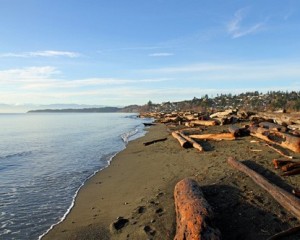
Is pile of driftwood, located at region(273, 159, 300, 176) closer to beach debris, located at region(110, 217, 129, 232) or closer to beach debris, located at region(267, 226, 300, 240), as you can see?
beach debris, located at region(267, 226, 300, 240)

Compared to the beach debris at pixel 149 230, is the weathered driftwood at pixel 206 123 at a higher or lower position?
higher

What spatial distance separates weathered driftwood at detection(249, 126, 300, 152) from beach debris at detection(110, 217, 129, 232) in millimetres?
6592

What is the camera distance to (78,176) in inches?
508

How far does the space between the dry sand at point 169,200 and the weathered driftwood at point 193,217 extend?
0.32 meters

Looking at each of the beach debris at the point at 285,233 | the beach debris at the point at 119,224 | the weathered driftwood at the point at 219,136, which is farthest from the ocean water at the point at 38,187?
the weathered driftwood at the point at 219,136

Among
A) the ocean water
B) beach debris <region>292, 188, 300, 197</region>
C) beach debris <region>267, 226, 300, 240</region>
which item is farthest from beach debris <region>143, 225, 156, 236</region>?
beach debris <region>292, 188, 300, 197</region>

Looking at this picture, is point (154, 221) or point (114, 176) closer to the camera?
point (154, 221)

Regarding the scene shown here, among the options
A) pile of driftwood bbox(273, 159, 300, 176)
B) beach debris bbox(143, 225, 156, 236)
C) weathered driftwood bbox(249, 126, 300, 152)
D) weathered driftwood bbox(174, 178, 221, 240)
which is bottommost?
beach debris bbox(143, 225, 156, 236)

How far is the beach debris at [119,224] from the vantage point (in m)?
6.79

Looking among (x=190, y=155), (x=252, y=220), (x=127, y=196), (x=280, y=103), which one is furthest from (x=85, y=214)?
(x=280, y=103)

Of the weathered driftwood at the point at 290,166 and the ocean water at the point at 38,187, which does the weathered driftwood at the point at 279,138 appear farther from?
the ocean water at the point at 38,187

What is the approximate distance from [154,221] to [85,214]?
2.20 meters

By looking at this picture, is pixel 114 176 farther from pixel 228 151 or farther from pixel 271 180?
pixel 271 180

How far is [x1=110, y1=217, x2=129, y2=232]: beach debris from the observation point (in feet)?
22.3
